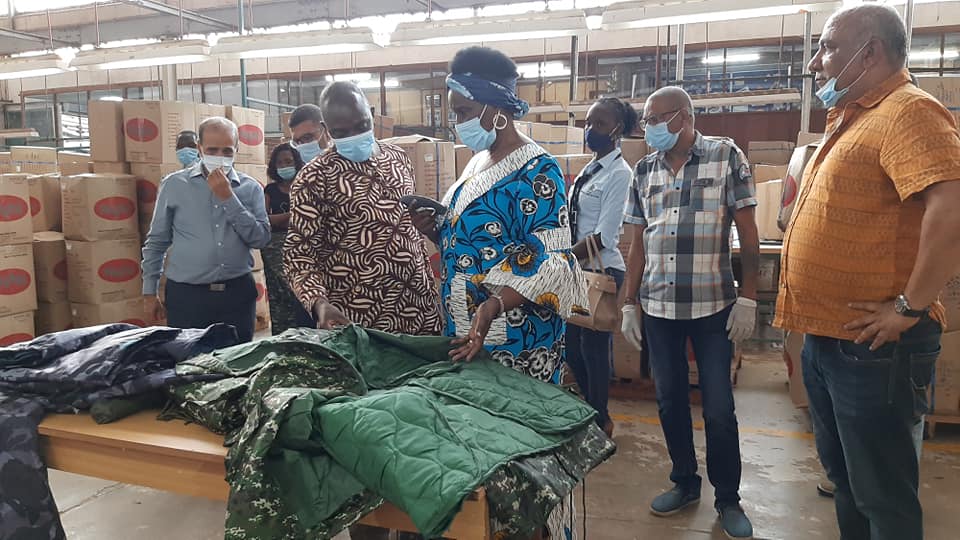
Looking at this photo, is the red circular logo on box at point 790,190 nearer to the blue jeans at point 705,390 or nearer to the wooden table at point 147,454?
the blue jeans at point 705,390

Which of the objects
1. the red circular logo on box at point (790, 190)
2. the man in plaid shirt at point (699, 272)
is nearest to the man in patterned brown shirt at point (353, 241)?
the man in plaid shirt at point (699, 272)

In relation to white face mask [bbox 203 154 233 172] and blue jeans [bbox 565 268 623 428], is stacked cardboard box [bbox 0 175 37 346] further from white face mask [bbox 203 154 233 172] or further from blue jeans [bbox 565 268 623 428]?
blue jeans [bbox 565 268 623 428]

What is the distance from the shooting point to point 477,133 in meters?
1.61

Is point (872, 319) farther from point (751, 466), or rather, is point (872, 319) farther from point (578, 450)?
point (751, 466)

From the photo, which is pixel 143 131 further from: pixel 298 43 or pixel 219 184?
pixel 219 184

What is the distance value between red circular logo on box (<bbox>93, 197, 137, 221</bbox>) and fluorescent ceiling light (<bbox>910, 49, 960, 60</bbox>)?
350 inches

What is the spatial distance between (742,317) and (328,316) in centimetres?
130

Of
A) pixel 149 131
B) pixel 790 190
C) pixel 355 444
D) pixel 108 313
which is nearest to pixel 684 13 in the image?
pixel 790 190

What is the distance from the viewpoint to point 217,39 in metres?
5.31

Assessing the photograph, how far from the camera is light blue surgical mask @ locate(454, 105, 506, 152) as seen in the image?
5.24 ft

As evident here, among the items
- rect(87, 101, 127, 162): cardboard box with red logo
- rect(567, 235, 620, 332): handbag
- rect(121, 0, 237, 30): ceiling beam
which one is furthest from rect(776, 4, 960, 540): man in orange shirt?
rect(121, 0, 237, 30): ceiling beam

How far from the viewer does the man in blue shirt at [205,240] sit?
266cm

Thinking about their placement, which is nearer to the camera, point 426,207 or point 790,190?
point 426,207

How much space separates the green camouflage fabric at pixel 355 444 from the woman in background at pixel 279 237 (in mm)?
1710
